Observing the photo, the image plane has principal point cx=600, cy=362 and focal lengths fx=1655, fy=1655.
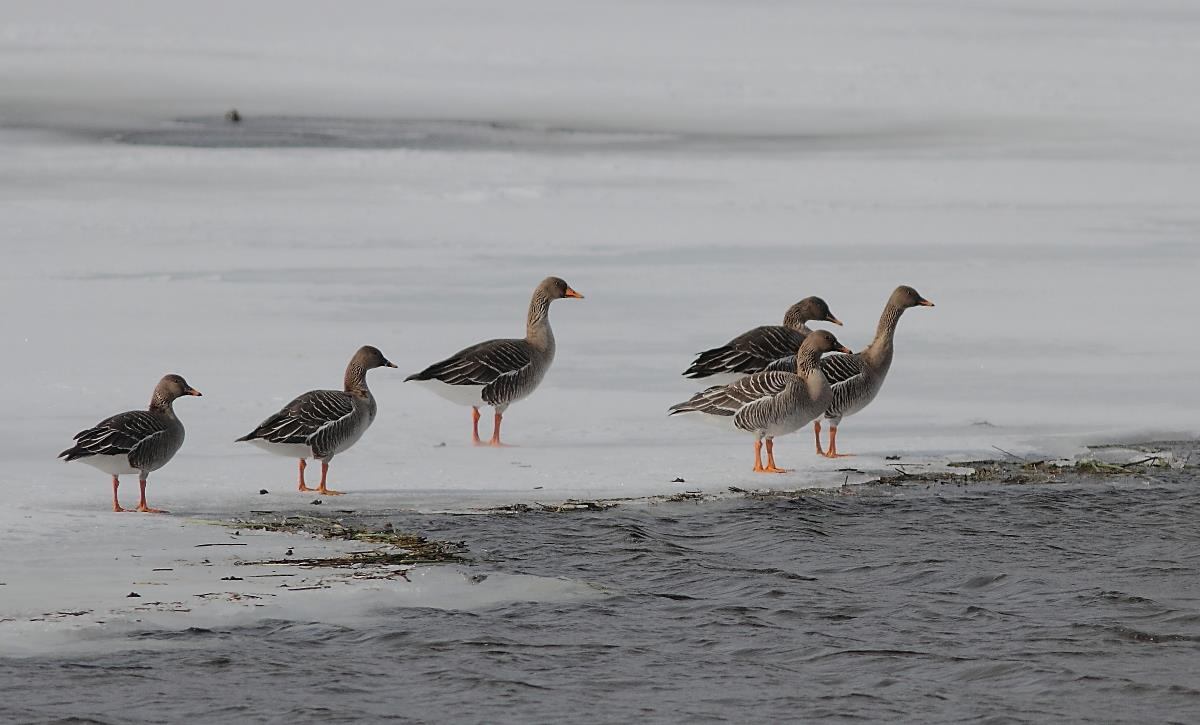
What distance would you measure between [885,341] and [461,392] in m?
3.55

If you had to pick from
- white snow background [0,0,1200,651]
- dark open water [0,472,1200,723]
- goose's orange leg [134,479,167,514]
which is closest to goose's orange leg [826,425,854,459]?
white snow background [0,0,1200,651]

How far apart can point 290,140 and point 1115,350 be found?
18.6 metres

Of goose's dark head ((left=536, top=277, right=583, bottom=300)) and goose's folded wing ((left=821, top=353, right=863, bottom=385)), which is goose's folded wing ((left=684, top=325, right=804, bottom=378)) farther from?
goose's dark head ((left=536, top=277, right=583, bottom=300))

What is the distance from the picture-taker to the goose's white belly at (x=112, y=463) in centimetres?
1012

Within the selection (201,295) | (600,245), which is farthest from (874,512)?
(600,245)

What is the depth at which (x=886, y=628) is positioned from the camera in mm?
8031

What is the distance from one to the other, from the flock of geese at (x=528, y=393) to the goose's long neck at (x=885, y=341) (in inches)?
0.5

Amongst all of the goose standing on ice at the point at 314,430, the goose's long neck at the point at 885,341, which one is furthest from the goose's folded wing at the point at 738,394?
the goose standing on ice at the point at 314,430

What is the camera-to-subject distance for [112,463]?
33.4 ft

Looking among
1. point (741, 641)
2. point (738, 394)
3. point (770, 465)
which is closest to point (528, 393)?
point (738, 394)

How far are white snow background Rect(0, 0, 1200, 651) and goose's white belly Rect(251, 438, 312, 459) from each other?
10.0 inches

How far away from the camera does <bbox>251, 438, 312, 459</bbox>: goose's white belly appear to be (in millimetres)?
11117

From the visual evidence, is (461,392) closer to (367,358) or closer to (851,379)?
(367,358)

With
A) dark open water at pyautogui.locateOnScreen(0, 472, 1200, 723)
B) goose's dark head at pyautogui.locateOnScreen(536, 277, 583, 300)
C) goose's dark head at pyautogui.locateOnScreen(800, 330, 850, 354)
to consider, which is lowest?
dark open water at pyautogui.locateOnScreen(0, 472, 1200, 723)
